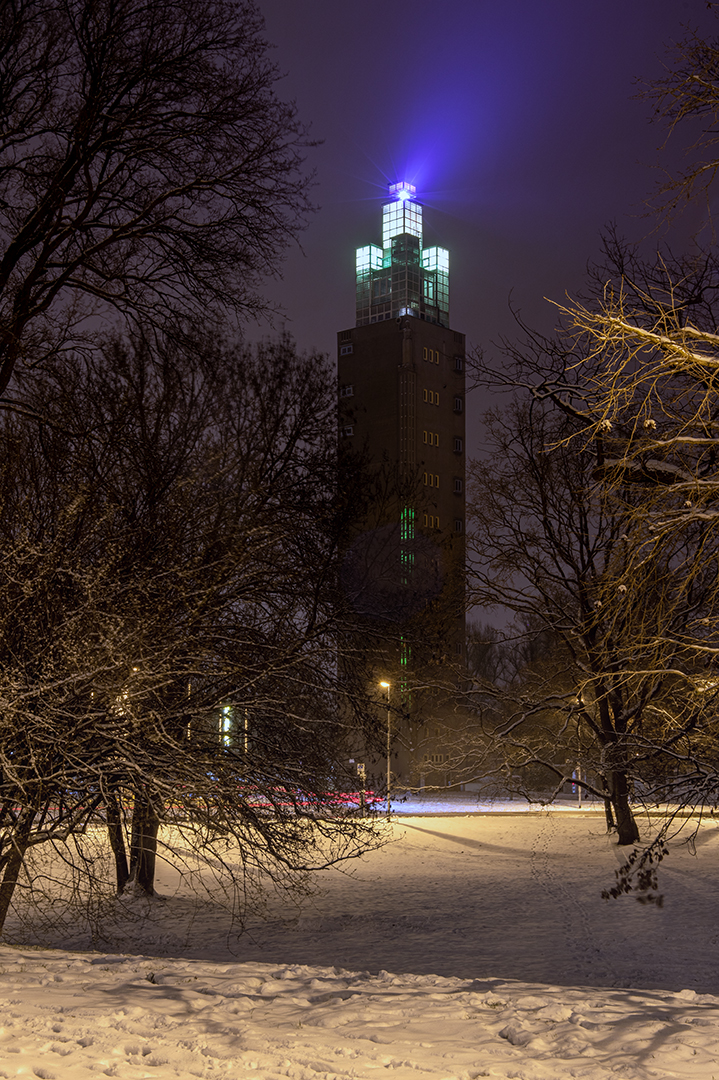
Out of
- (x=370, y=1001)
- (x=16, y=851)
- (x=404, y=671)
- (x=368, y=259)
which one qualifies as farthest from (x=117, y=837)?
(x=368, y=259)

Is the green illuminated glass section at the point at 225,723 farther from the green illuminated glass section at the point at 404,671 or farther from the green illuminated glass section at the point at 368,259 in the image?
the green illuminated glass section at the point at 368,259

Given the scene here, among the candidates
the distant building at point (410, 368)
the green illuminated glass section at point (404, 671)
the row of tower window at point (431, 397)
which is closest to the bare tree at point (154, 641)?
the green illuminated glass section at point (404, 671)

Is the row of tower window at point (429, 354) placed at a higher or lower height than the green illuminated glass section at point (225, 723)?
higher

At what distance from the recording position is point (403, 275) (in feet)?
288

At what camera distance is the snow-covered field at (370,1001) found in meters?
5.50

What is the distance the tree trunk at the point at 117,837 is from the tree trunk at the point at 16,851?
2.51 feet

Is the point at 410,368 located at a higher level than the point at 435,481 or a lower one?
higher

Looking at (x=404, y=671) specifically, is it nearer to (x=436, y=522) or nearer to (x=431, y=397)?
(x=436, y=522)

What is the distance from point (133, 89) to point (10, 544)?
483 cm

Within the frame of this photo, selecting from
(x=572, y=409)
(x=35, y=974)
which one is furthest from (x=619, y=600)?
(x=35, y=974)

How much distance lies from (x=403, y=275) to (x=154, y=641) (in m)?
82.1

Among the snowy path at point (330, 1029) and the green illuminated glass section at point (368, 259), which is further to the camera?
the green illuminated glass section at point (368, 259)

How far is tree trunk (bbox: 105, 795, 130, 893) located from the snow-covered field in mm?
1094

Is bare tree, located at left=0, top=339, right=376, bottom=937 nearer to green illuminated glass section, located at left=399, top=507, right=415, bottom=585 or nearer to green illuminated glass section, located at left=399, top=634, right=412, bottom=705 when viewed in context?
green illuminated glass section, located at left=399, top=634, right=412, bottom=705
